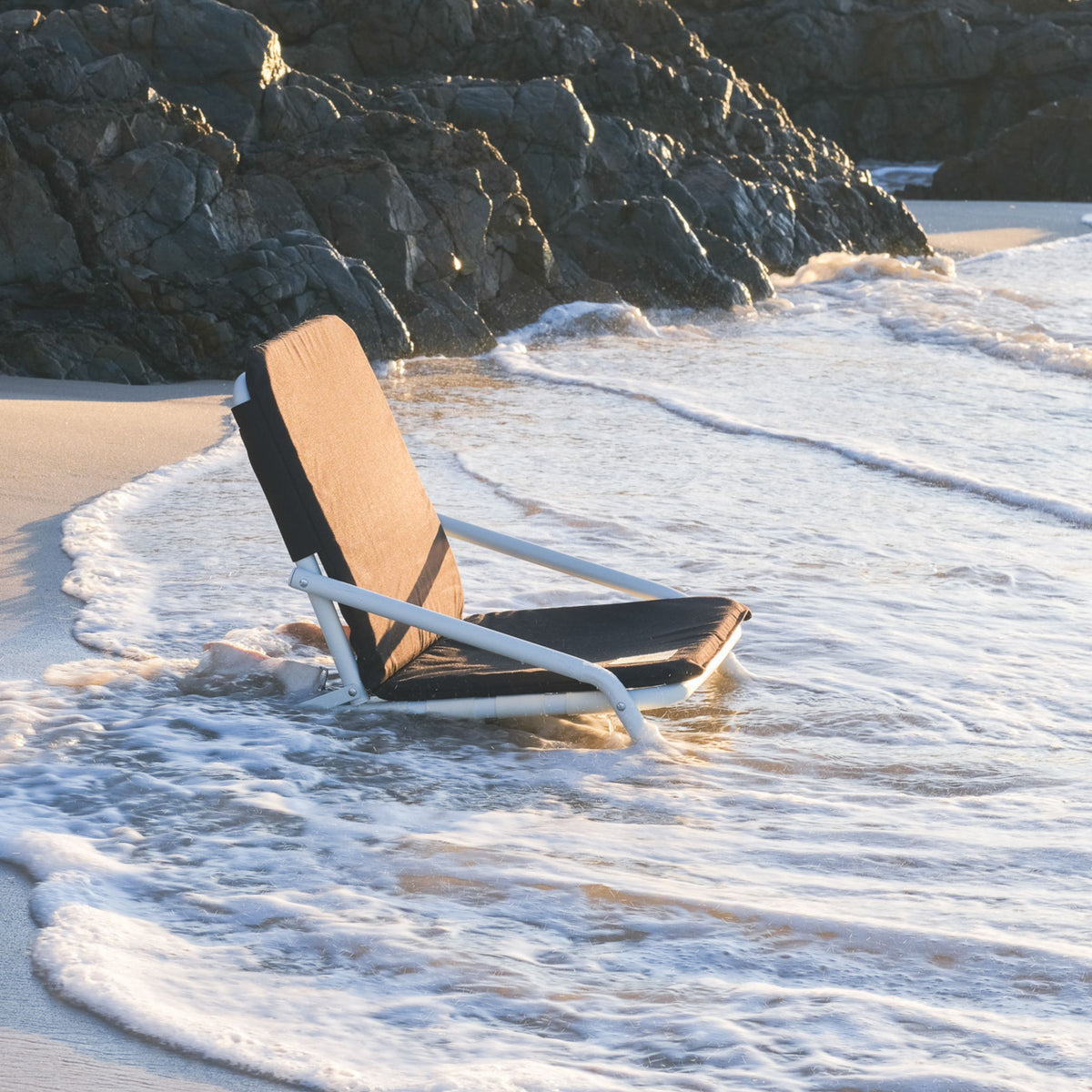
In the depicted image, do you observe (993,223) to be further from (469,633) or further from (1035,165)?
(469,633)

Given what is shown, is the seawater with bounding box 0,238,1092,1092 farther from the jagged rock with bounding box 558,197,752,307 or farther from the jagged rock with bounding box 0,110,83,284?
the jagged rock with bounding box 558,197,752,307

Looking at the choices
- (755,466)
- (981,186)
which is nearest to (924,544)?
(755,466)

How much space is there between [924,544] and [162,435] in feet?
15.6

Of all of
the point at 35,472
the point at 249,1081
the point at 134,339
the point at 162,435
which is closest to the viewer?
the point at 249,1081

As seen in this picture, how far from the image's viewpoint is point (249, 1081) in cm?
229

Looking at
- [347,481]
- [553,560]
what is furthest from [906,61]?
[347,481]

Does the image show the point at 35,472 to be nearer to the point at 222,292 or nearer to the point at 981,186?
the point at 222,292

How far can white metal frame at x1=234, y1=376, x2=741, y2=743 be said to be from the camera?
3686 mm

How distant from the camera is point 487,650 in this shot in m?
3.83

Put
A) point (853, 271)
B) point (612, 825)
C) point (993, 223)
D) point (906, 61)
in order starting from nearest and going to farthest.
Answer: point (612, 825)
point (853, 271)
point (993, 223)
point (906, 61)

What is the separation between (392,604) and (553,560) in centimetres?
104

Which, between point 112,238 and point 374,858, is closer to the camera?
point 374,858

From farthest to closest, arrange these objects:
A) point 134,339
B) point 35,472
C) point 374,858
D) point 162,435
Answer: point 134,339 → point 162,435 → point 35,472 → point 374,858

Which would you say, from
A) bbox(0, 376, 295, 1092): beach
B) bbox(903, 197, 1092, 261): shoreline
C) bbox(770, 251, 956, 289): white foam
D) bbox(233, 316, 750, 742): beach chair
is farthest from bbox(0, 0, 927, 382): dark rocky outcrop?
bbox(233, 316, 750, 742): beach chair
